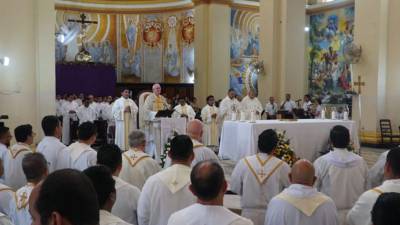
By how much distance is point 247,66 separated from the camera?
81.7 ft

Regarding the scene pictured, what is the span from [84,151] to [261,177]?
2257mm

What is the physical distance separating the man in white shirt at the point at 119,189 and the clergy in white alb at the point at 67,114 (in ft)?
49.4

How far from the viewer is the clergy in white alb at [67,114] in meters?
18.6

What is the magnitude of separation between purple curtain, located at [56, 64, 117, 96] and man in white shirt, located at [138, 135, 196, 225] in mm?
21412

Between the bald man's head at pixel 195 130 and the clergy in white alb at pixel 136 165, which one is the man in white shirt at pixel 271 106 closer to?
the bald man's head at pixel 195 130

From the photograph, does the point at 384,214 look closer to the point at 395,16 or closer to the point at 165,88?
the point at 395,16

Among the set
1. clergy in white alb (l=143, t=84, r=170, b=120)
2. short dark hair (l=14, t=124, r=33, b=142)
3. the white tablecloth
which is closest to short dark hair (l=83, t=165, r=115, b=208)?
short dark hair (l=14, t=124, r=33, b=142)

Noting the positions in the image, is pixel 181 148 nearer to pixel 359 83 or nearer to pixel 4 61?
pixel 4 61

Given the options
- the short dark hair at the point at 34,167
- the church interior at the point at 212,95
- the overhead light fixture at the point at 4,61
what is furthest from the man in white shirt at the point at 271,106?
the short dark hair at the point at 34,167

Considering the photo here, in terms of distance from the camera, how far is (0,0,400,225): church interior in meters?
4.91

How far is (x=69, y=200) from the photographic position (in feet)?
5.22

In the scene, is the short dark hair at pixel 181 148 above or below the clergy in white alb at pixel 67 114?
above

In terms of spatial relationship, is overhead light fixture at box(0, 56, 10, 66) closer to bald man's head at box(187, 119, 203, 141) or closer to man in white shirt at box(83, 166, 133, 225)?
bald man's head at box(187, 119, 203, 141)

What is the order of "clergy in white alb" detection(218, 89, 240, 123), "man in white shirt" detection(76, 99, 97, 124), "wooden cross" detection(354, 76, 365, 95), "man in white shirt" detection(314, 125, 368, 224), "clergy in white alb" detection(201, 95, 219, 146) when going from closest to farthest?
"man in white shirt" detection(314, 125, 368, 224)
"wooden cross" detection(354, 76, 365, 95)
"clergy in white alb" detection(218, 89, 240, 123)
"clergy in white alb" detection(201, 95, 219, 146)
"man in white shirt" detection(76, 99, 97, 124)
